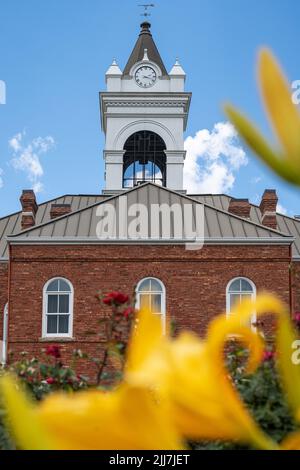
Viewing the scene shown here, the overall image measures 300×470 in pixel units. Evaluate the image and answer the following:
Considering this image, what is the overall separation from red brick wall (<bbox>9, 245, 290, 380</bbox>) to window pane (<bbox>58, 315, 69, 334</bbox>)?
33 cm

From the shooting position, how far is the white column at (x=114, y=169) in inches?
1335

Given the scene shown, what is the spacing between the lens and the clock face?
36.5 meters

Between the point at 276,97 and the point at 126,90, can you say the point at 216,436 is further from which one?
the point at 126,90

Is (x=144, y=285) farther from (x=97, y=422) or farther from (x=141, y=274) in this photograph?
(x=97, y=422)

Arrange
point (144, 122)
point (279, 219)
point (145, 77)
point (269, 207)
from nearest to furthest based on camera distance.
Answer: point (269, 207) < point (279, 219) < point (144, 122) < point (145, 77)

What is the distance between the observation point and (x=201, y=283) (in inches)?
888

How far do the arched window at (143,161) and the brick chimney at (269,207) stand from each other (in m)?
7.03

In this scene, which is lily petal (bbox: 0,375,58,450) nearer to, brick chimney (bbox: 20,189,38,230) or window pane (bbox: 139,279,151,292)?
window pane (bbox: 139,279,151,292)

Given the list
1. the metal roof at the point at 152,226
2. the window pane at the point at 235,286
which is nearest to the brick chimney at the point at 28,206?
the metal roof at the point at 152,226

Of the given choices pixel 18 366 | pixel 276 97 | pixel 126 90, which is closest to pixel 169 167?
pixel 126 90

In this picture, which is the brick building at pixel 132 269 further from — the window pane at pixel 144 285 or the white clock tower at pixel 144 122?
the white clock tower at pixel 144 122

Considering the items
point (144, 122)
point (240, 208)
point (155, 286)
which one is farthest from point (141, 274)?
point (144, 122)

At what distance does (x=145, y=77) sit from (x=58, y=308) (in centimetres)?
1757

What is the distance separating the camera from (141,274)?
74.1ft
